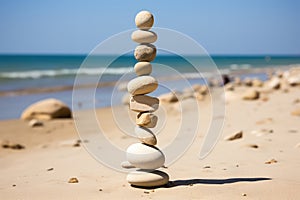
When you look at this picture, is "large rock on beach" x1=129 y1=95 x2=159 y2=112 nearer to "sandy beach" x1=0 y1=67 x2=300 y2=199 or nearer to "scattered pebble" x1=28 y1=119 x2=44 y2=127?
"sandy beach" x1=0 y1=67 x2=300 y2=199

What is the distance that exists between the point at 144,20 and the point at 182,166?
2503 mm

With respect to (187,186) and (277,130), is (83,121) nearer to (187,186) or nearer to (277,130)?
(277,130)

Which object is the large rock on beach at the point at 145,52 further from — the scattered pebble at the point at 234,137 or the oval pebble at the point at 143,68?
the scattered pebble at the point at 234,137

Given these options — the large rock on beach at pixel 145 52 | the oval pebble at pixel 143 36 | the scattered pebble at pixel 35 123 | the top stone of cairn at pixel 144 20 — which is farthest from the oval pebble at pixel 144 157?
the scattered pebble at pixel 35 123

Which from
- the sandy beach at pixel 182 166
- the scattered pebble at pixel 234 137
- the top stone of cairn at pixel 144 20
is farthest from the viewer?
the scattered pebble at pixel 234 137

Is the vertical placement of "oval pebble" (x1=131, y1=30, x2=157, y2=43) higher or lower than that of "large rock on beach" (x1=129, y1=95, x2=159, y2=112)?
higher

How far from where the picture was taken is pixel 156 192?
4895 mm

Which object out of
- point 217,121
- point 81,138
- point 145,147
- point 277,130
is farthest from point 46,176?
point 217,121

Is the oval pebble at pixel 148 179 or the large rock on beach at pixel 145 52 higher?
the large rock on beach at pixel 145 52

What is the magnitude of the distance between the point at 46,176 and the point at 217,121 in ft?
20.8

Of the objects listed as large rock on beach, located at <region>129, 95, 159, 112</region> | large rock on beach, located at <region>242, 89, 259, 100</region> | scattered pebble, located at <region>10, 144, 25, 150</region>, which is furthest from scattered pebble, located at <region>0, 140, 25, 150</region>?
large rock on beach, located at <region>242, 89, 259, 100</region>

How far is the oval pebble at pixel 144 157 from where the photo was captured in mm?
5031

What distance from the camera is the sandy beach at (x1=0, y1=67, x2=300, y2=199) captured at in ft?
16.0

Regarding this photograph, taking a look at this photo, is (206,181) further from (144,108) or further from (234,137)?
(234,137)
